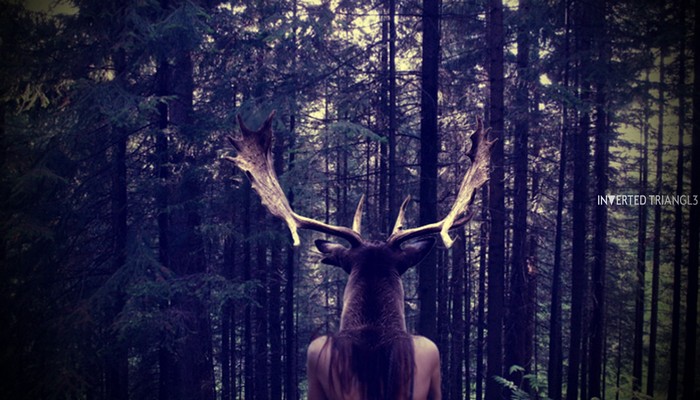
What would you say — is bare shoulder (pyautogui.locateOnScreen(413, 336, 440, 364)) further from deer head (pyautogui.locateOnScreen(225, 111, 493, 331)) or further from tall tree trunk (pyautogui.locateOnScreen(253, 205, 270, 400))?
tall tree trunk (pyautogui.locateOnScreen(253, 205, 270, 400))

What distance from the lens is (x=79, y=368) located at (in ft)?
29.8

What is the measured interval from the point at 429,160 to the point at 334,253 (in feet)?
16.4

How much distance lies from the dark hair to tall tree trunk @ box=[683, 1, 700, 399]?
35.4 ft

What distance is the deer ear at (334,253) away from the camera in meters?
3.33

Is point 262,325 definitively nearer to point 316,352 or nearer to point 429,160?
point 429,160

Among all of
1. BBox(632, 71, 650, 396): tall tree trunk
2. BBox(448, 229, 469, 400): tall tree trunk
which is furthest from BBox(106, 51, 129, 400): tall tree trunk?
BBox(632, 71, 650, 396): tall tree trunk

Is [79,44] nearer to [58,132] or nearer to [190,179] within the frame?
[58,132]

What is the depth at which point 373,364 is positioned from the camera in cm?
280

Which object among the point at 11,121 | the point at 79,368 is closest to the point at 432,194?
the point at 79,368

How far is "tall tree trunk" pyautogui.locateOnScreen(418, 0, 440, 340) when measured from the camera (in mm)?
7910

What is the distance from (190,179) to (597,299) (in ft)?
37.5

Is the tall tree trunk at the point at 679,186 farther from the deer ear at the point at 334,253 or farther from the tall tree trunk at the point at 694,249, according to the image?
the deer ear at the point at 334,253

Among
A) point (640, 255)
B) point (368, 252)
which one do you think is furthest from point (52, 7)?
point (640, 255)

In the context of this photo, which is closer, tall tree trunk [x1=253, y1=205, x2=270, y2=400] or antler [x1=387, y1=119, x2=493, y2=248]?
antler [x1=387, y1=119, x2=493, y2=248]
